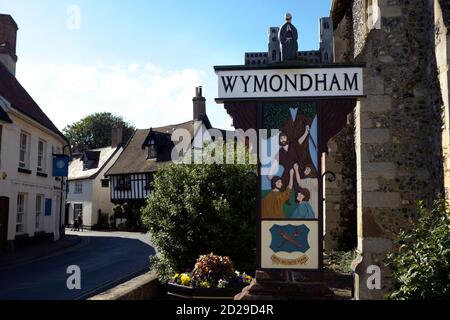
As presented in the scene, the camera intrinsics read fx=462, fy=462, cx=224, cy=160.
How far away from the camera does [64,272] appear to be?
1371 cm

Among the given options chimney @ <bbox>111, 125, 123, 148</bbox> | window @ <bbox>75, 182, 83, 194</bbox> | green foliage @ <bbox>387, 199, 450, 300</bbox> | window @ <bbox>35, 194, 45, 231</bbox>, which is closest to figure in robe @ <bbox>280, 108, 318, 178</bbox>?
green foliage @ <bbox>387, 199, 450, 300</bbox>

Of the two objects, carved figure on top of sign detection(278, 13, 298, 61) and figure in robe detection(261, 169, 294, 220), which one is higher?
carved figure on top of sign detection(278, 13, 298, 61)

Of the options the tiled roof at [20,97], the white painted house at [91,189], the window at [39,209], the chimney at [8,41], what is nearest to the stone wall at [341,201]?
the tiled roof at [20,97]

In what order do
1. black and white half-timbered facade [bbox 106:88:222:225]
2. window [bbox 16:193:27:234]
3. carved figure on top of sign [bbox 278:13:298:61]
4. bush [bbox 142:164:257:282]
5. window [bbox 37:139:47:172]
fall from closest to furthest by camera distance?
carved figure on top of sign [bbox 278:13:298:61], bush [bbox 142:164:257:282], window [bbox 16:193:27:234], window [bbox 37:139:47:172], black and white half-timbered facade [bbox 106:88:222:225]

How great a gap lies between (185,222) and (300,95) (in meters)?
4.89

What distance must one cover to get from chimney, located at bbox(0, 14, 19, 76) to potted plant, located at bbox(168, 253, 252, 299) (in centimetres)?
1943

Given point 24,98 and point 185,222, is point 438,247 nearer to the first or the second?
point 185,222

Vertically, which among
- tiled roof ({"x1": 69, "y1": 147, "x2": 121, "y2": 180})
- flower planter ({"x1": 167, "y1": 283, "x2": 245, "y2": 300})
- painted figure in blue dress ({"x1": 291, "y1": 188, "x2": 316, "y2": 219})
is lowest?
flower planter ({"x1": 167, "y1": 283, "x2": 245, "y2": 300})

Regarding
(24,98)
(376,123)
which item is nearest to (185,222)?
(376,123)

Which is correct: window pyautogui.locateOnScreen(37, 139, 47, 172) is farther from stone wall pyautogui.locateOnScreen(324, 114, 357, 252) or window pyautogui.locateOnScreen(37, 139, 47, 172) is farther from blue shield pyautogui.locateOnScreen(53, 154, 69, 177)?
stone wall pyautogui.locateOnScreen(324, 114, 357, 252)

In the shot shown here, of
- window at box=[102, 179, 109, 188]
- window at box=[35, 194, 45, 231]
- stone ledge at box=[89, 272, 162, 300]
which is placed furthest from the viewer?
window at box=[102, 179, 109, 188]

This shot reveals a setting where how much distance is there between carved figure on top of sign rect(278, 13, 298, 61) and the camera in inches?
232
